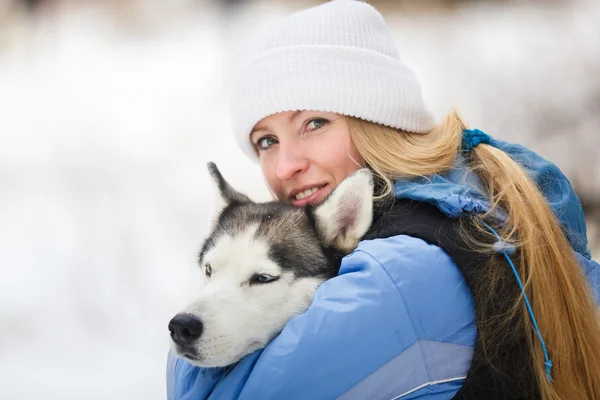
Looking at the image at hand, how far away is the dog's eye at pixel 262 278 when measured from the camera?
1164 mm

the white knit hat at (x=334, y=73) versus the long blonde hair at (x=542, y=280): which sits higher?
the white knit hat at (x=334, y=73)

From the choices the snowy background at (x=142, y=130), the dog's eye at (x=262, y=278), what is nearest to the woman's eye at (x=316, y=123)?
the dog's eye at (x=262, y=278)

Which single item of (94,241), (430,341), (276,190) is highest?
(276,190)

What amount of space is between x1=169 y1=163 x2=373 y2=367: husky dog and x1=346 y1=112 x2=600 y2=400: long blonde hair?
131 millimetres

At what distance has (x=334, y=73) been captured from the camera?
1.41 metres

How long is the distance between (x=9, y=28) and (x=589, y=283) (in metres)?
2.92

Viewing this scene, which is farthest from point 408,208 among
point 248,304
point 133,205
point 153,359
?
point 133,205

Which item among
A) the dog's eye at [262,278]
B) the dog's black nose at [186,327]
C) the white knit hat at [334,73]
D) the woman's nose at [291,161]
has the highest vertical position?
the white knit hat at [334,73]

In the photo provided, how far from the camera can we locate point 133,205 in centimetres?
287

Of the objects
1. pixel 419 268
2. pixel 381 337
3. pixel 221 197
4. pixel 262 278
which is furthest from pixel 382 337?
pixel 221 197

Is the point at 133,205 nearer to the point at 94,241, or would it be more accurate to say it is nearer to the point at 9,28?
the point at 94,241

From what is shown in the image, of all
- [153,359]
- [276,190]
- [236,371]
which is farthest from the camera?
[153,359]

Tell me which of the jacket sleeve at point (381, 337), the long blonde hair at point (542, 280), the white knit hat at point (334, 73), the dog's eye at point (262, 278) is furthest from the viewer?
the white knit hat at point (334, 73)

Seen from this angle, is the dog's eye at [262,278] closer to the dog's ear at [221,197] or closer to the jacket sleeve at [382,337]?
the jacket sleeve at [382,337]
